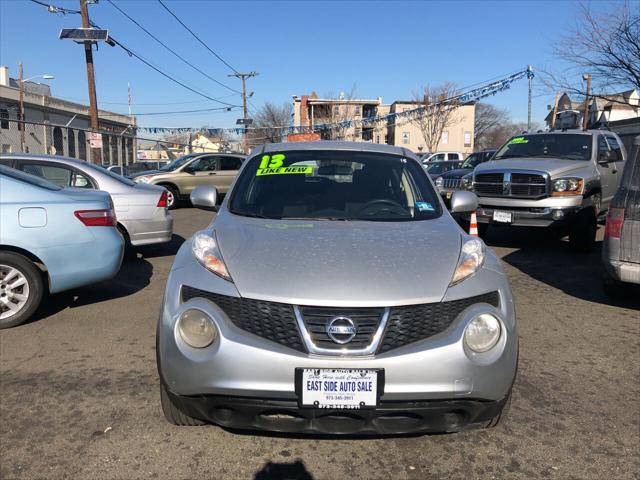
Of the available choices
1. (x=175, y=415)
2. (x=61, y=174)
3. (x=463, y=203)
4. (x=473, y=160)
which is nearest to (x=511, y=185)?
(x=463, y=203)

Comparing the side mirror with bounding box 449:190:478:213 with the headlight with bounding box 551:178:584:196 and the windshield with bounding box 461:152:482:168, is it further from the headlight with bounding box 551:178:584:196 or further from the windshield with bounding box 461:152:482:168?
the windshield with bounding box 461:152:482:168

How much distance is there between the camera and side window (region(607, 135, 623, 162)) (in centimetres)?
945

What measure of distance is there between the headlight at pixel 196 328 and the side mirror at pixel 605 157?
8425 millimetres

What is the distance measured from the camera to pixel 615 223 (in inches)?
212

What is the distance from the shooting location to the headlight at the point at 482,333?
252cm

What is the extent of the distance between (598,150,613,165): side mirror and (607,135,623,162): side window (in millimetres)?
238

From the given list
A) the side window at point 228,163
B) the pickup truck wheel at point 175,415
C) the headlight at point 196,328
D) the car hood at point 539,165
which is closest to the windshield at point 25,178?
the pickup truck wheel at point 175,415

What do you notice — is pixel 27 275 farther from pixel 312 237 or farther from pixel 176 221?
pixel 176 221

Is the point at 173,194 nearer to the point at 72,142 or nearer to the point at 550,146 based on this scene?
the point at 550,146

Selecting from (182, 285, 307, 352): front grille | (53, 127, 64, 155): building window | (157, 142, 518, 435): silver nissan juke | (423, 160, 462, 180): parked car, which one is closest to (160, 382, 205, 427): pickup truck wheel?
(157, 142, 518, 435): silver nissan juke

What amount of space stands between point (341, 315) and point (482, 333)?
696 millimetres

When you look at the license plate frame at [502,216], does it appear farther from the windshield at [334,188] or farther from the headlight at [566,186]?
the windshield at [334,188]

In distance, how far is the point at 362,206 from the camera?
3734 mm

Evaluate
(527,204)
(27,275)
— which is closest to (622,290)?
(527,204)
